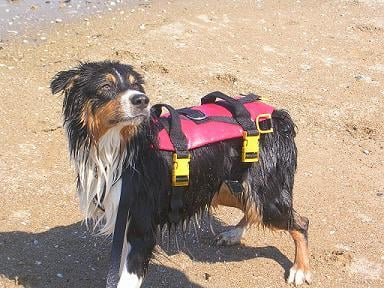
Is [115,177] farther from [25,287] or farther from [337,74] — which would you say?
[337,74]

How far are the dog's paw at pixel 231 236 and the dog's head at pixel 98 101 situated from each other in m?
1.95

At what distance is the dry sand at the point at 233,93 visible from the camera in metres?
5.34

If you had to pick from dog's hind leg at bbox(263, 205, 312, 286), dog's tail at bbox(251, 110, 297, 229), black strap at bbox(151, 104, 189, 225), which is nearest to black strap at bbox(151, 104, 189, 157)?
black strap at bbox(151, 104, 189, 225)

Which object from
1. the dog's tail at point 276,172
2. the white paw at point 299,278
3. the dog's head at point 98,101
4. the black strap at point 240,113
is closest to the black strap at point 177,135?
the dog's head at point 98,101

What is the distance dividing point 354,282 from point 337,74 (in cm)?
438

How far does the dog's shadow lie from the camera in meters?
5.02

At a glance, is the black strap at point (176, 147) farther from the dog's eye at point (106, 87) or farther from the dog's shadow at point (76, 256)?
the dog's shadow at point (76, 256)

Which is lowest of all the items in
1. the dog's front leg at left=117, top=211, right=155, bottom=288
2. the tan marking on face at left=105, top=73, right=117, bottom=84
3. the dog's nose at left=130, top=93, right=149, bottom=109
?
the dog's front leg at left=117, top=211, right=155, bottom=288

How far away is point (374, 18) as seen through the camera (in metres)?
11.4

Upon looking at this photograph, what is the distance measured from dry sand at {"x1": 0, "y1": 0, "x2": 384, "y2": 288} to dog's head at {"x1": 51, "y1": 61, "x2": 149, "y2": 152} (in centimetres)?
157

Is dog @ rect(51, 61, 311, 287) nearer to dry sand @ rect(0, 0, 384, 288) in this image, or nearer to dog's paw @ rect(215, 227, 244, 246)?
dog's paw @ rect(215, 227, 244, 246)

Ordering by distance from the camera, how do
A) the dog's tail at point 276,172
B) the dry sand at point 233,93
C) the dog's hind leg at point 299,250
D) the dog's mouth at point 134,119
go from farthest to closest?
the dry sand at point 233,93 < the dog's hind leg at point 299,250 < the dog's tail at point 276,172 < the dog's mouth at point 134,119

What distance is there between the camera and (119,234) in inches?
170

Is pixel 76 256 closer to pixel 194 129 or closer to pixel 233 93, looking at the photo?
pixel 194 129
